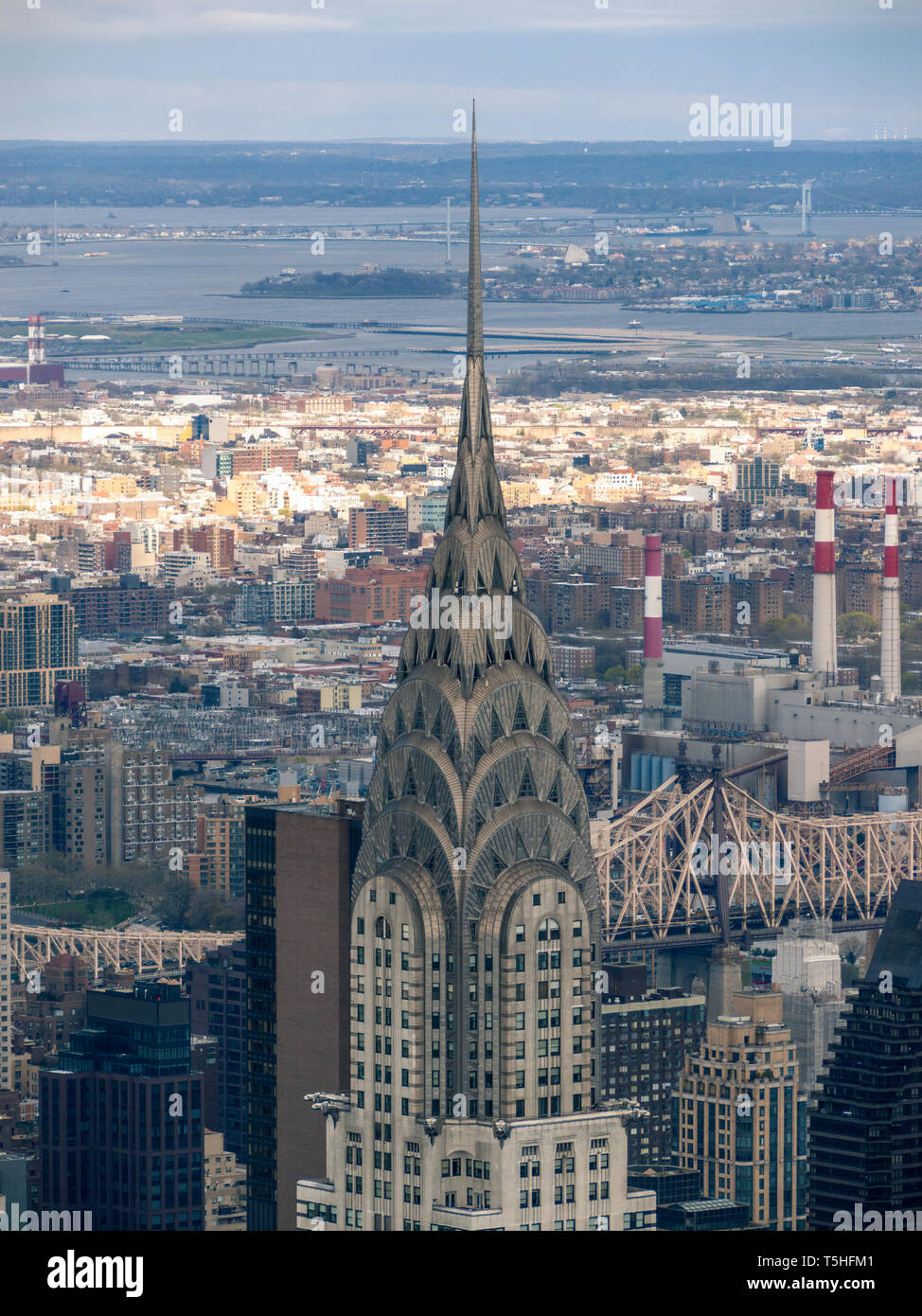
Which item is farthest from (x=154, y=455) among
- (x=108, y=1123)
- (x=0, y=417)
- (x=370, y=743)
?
(x=108, y=1123)

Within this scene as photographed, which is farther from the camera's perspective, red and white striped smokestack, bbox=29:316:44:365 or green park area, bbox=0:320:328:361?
green park area, bbox=0:320:328:361

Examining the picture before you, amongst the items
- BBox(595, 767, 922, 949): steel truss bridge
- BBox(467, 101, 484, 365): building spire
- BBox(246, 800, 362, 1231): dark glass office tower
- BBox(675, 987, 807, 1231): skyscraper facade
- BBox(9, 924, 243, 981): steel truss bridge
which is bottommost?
BBox(595, 767, 922, 949): steel truss bridge

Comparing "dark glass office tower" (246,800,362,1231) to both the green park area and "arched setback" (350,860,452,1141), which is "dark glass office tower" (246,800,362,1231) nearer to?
"arched setback" (350,860,452,1141)

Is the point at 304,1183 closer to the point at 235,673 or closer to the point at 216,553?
the point at 235,673

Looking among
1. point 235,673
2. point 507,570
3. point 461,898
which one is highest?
point 507,570

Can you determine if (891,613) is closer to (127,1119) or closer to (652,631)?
(652,631)

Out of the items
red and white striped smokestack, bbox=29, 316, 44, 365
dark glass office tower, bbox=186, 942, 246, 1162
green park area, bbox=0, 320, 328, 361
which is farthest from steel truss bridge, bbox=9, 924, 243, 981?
green park area, bbox=0, 320, 328, 361
